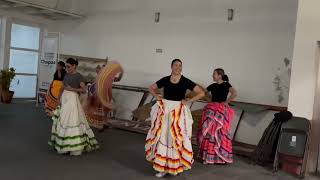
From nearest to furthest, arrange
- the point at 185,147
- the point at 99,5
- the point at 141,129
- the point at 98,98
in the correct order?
1. the point at 185,147
2. the point at 98,98
3. the point at 141,129
4. the point at 99,5

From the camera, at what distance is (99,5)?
10133mm

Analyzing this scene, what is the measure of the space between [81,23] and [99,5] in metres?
0.83

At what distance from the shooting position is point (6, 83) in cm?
1024

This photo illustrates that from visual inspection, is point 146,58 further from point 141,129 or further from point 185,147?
point 185,147

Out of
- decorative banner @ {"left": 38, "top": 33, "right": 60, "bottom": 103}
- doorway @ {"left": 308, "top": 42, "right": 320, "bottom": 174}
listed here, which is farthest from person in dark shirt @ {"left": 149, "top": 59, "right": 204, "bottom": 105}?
decorative banner @ {"left": 38, "top": 33, "right": 60, "bottom": 103}

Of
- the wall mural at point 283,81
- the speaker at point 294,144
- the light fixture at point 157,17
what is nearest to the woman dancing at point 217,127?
the speaker at point 294,144

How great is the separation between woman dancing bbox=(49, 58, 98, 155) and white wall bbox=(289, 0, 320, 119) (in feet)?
9.92

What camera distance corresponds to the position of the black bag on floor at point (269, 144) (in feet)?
18.0

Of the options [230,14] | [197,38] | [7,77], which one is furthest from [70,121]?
[7,77]

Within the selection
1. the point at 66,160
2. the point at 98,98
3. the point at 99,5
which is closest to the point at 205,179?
the point at 66,160

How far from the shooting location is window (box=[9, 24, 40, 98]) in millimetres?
11055

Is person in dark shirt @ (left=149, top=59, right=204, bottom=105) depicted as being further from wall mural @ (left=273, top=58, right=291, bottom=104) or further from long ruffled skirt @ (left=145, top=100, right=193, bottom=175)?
wall mural @ (left=273, top=58, right=291, bottom=104)

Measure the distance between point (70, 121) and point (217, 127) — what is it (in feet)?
6.97

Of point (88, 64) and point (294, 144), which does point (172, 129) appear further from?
point (88, 64)
